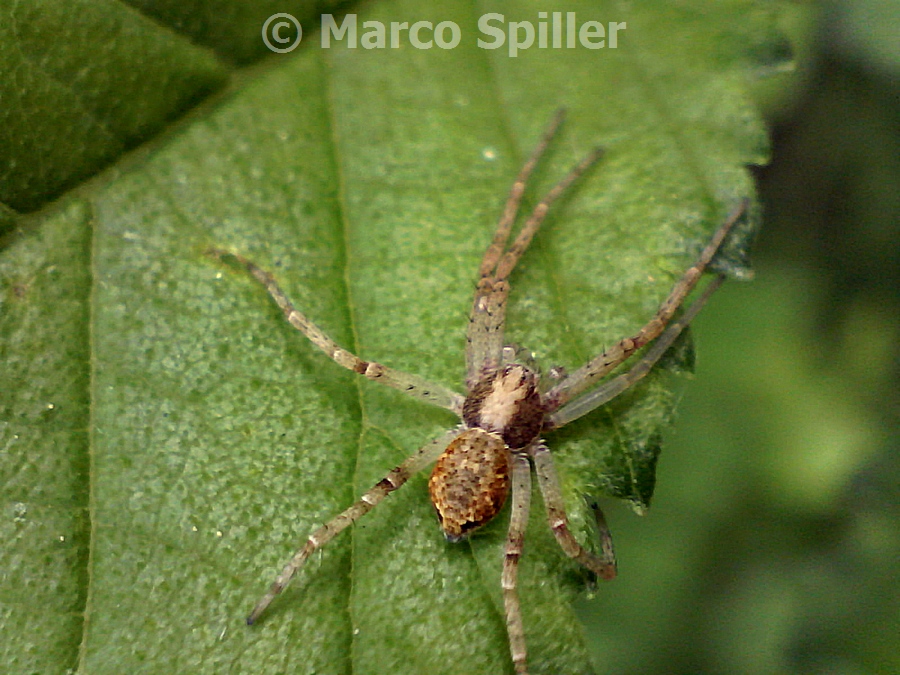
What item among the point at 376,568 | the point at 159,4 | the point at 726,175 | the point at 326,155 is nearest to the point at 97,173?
the point at 159,4

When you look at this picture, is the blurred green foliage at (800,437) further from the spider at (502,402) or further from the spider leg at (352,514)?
the spider leg at (352,514)

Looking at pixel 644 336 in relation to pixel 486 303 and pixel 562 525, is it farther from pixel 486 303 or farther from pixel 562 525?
pixel 562 525

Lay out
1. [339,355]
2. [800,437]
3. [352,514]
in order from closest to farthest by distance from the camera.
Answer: [352,514] → [339,355] → [800,437]

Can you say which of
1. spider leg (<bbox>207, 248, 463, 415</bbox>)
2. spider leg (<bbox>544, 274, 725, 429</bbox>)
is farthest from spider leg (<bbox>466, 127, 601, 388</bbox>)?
spider leg (<bbox>544, 274, 725, 429</bbox>)

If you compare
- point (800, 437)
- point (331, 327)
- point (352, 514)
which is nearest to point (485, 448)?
point (352, 514)

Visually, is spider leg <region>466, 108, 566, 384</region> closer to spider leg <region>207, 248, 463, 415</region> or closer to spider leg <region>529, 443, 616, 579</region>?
spider leg <region>207, 248, 463, 415</region>

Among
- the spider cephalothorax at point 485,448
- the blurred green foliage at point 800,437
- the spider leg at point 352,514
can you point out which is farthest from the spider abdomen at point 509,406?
the blurred green foliage at point 800,437
